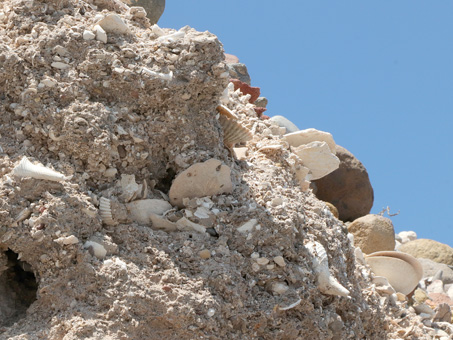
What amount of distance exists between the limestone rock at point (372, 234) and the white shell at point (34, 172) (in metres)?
3.94

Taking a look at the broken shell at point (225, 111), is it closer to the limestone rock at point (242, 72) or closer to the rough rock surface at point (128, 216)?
the rough rock surface at point (128, 216)

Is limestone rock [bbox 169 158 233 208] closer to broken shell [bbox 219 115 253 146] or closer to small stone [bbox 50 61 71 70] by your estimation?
broken shell [bbox 219 115 253 146]

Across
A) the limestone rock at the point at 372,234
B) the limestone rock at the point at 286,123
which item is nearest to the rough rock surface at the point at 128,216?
the limestone rock at the point at 372,234

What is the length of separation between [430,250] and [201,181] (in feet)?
17.7

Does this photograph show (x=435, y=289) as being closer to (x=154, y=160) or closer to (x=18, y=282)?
(x=154, y=160)

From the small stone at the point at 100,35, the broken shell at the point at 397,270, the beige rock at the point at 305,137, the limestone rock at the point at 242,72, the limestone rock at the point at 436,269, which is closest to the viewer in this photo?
the small stone at the point at 100,35

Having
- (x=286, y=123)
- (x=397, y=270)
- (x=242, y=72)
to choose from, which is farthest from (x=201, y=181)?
(x=242, y=72)

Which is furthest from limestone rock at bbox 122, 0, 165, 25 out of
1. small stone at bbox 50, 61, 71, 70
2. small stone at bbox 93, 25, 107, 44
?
small stone at bbox 50, 61, 71, 70

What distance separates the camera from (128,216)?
12.3 feet

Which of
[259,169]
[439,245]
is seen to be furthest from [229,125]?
[439,245]

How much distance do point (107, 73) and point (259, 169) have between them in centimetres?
111

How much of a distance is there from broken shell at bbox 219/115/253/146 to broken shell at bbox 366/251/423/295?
1.66m

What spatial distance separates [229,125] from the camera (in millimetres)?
4312

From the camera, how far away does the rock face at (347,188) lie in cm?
758
